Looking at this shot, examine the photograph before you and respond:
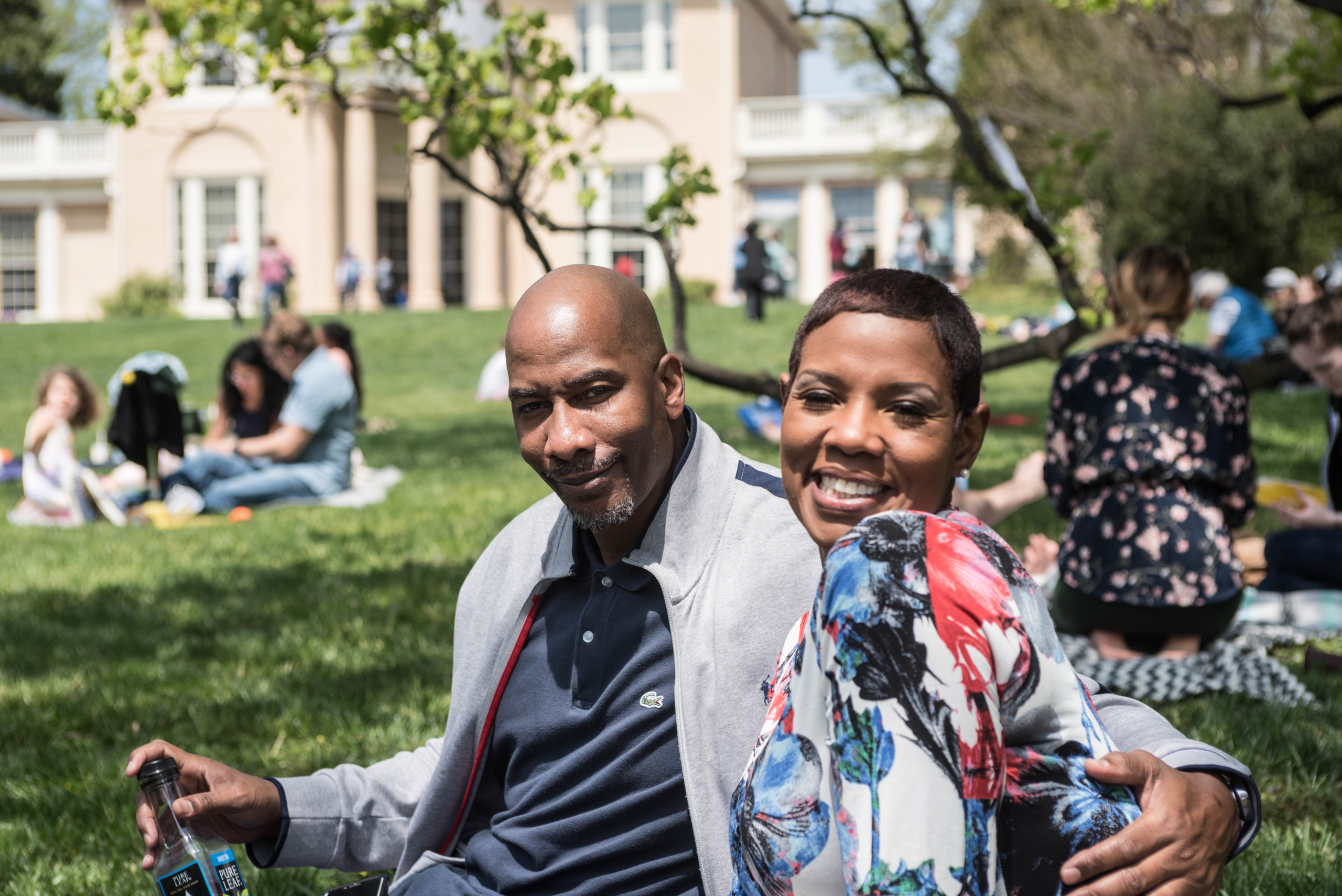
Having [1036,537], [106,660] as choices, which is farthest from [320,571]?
[1036,537]

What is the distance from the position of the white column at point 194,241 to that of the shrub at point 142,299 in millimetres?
1058

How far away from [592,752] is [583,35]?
38.3 m

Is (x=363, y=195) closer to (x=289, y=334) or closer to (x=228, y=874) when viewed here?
(x=289, y=334)

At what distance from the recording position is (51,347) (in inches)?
990

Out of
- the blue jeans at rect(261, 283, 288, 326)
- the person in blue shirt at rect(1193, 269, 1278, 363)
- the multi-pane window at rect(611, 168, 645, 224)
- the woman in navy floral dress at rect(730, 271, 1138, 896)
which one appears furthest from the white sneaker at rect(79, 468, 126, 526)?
the multi-pane window at rect(611, 168, 645, 224)

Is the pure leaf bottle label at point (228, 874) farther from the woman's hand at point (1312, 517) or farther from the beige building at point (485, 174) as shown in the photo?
the beige building at point (485, 174)

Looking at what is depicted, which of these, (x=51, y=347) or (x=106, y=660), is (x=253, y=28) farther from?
(x=51, y=347)

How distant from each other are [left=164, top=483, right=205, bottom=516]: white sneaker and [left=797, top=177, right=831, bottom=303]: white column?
29.5m

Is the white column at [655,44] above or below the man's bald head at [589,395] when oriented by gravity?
above

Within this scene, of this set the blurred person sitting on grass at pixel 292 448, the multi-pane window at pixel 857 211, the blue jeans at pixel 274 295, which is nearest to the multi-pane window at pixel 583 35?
the multi-pane window at pixel 857 211

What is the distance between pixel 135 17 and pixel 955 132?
27.4 m

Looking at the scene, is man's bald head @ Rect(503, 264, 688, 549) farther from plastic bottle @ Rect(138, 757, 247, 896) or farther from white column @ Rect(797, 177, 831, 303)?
white column @ Rect(797, 177, 831, 303)

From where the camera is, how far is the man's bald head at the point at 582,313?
7.12 ft

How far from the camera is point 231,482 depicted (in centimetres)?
955
